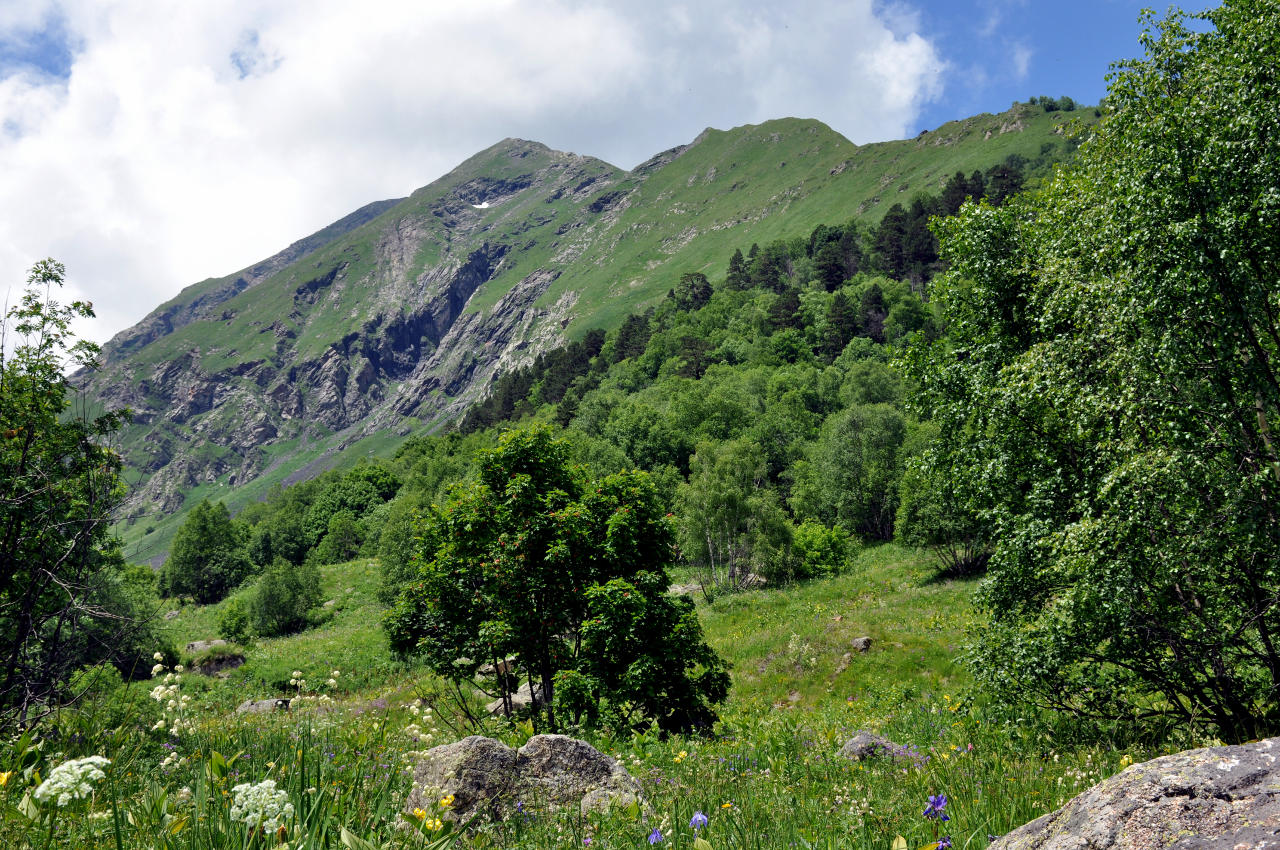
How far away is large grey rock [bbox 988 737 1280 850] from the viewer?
8.76 feet

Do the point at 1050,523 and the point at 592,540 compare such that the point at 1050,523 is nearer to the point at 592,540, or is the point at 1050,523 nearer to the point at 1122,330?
the point at 1122,330

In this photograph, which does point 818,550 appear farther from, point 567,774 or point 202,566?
point 202,566

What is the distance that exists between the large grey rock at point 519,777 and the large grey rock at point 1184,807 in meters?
3.45

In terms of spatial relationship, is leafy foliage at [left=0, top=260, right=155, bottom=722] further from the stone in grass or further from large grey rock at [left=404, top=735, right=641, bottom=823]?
the stone in grass

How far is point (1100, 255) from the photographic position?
35.5 feet

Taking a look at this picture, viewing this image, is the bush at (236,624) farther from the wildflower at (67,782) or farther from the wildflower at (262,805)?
the wildflower at (262,805)

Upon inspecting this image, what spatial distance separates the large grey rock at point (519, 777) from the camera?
18.8ft

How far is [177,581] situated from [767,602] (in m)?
87.3

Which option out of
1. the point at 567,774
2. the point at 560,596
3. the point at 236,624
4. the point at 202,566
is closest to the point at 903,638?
the point at 560,596

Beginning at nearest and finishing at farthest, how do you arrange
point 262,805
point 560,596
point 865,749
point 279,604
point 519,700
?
point 262,805, point 865,749, point 560,596, point 519,700, point 279,604

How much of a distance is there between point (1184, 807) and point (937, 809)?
150 centimetres

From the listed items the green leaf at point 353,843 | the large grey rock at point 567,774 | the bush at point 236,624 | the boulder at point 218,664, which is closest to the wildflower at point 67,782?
the green leaf at point 353,843

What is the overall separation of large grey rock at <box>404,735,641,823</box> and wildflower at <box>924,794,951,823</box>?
7.97ft

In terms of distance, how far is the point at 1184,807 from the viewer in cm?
281
